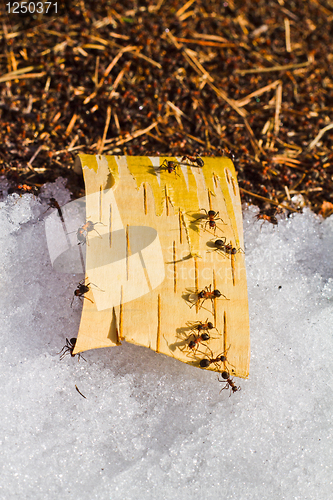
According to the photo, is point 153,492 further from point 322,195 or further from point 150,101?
point 150,101

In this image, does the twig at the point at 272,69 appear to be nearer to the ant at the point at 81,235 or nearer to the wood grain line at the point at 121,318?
the ant at the point at 81,235

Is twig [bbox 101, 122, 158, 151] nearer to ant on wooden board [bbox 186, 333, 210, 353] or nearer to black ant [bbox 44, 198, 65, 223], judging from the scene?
black ant [bbox 44, 198, 65, 223]

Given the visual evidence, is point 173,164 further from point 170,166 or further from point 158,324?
point 158,324

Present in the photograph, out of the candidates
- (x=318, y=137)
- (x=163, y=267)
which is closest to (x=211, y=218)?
(x=163, y=267)

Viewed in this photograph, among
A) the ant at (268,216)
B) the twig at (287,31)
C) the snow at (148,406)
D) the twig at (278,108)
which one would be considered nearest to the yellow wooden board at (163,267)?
the snow at (148,406)

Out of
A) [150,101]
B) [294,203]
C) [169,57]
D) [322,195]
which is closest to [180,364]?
[294,203]
